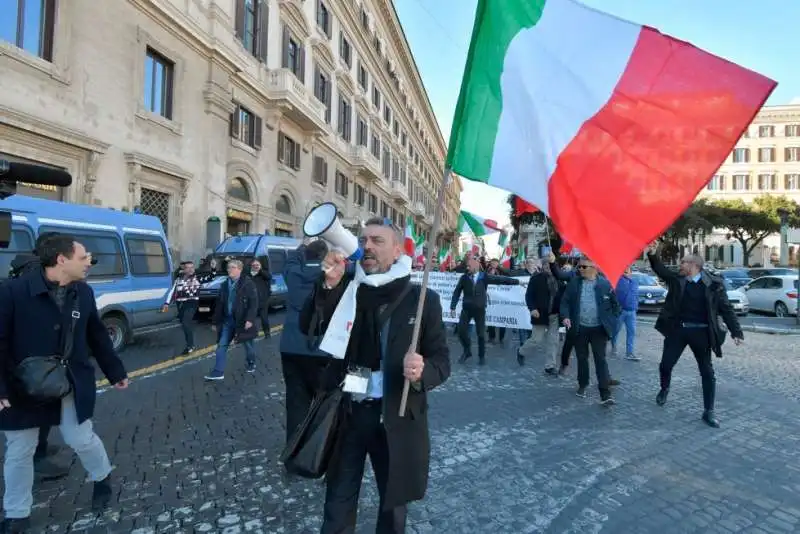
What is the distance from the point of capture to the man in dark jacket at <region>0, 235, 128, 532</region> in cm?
290

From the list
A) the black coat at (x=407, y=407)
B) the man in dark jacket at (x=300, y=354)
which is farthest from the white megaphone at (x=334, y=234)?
the man in dark jacket at (x=300, y=354)

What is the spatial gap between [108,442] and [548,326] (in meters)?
6.48

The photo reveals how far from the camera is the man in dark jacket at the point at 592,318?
20.0ft

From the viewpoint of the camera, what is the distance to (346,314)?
2379mm

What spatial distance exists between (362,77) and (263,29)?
15.0 m

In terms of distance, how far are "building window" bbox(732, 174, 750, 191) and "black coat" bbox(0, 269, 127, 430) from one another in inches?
3251

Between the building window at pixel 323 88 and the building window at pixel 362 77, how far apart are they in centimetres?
627

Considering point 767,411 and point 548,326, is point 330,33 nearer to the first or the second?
point 548,326

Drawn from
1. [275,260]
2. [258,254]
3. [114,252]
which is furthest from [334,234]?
[275,260]

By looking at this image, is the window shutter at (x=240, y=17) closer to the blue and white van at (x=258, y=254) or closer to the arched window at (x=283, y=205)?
the arched window at (x=283, y=205)

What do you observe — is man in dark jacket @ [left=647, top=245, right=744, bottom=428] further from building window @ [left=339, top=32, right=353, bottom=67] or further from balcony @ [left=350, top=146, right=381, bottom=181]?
building window @ [left=339, top=32, right=353, bottom=67]

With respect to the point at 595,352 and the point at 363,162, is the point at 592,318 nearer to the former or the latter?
the point at 595,352

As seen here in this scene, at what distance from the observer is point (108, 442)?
4457 millimetres

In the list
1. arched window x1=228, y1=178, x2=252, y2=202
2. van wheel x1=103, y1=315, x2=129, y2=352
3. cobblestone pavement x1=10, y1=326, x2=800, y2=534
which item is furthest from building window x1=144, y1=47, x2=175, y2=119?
cobblestone pavement x1=10, y1=326, x2=800, y2=534
